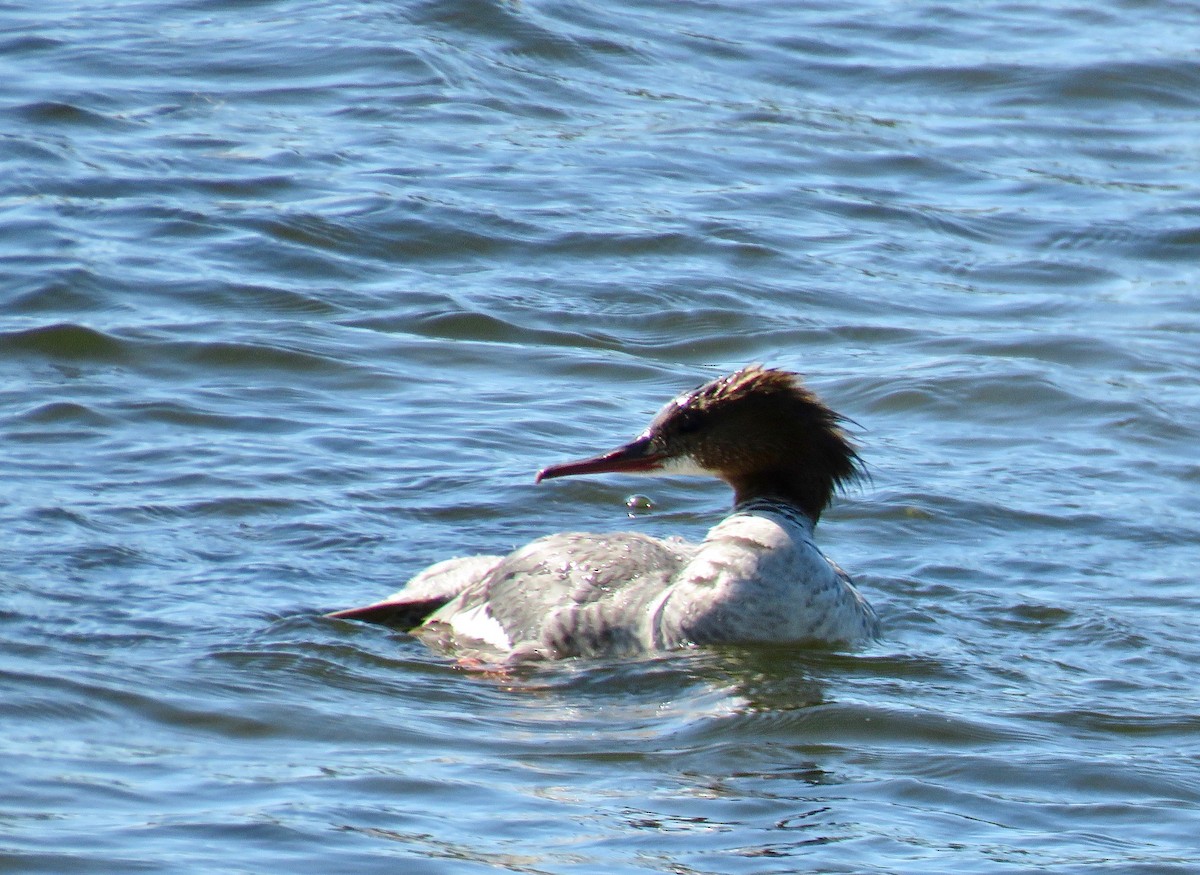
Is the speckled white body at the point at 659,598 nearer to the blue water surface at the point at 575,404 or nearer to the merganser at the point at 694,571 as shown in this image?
the merganser at the point at 694,571

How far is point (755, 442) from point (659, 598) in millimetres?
786

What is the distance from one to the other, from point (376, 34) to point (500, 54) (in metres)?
0.97

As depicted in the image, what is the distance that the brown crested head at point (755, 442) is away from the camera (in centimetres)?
777

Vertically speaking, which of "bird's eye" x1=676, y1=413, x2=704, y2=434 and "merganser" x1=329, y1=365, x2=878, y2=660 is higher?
"bird's eye" x1=676, y1=413, x2=704, y2=434

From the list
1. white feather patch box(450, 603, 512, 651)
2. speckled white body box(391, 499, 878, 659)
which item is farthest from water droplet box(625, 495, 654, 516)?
white feather patch box(450, 603, 512, 651)

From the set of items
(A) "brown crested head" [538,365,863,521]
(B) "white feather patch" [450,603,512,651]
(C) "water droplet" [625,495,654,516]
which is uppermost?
(A) "brown crested head" [538,365,863,521]

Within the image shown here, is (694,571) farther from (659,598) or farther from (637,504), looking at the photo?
(637,504)

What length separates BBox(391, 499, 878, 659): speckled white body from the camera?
7.29 m

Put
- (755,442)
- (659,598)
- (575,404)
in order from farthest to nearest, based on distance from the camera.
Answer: (575,404)
(755,442)
(659,598)

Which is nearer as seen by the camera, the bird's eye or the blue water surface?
the blue water surface

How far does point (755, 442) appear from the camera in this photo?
7.81 meters

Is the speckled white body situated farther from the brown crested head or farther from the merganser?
the brown crested head

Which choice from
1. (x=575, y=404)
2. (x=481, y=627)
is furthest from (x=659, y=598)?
(x=575, y=404)

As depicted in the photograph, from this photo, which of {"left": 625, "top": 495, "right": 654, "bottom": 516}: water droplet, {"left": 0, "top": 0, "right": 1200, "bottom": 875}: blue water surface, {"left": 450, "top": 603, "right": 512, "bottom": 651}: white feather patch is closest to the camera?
{"left": 0, "top": 0, "right": 1200, "bottom": 875}: blue water surface
